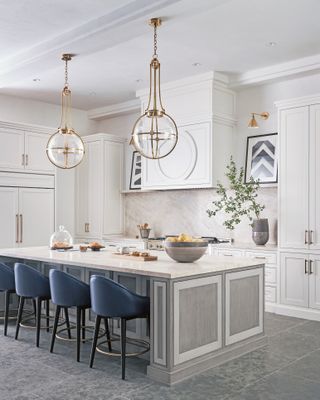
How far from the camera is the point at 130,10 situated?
4262 mm

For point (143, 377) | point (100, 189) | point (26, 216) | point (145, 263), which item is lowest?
point (143, 377)

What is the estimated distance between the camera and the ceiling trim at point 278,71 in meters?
5.85

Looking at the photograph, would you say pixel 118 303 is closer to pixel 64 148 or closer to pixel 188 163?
pixel 64 148

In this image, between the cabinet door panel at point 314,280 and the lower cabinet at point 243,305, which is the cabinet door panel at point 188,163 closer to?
the cabinet door panel at point 314,280

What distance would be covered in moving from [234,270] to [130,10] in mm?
2493

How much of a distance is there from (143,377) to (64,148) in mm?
2610

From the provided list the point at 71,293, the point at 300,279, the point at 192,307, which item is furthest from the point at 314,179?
the point at 71,293

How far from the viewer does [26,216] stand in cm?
733

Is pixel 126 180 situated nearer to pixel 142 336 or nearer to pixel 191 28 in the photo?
pixel 191 28

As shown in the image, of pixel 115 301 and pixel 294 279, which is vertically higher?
pixel 115 301

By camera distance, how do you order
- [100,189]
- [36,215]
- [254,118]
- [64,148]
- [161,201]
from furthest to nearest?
1. [100,189]
2. [161,201]
3. [36,215]
4. [254,118]
5. [64,148]

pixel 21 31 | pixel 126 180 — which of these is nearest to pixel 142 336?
pixel 21 31

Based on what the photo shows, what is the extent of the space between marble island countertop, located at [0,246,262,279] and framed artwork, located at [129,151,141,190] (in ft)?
10.6

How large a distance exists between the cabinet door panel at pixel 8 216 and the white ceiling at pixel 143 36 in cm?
161
